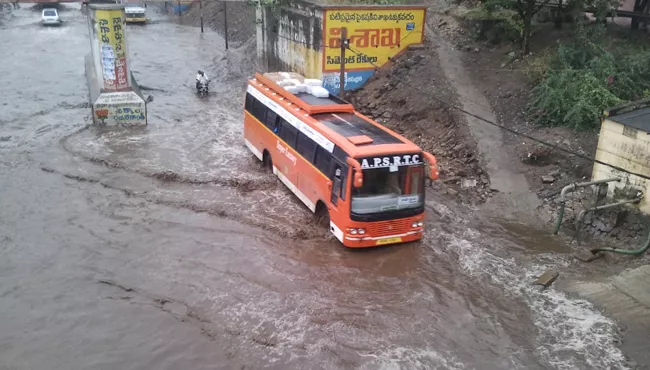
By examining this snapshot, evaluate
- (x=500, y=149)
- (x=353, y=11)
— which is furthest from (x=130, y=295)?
(x=353, y=11)

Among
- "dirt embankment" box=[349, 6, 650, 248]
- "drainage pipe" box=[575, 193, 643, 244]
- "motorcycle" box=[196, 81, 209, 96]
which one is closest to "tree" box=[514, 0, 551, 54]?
"dirt embankment" box=[349, 6, 650, 248]

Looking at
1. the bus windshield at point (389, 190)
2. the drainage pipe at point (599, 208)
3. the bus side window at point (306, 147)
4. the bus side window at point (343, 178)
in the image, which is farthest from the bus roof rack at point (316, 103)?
the drainage pipe at point (599, 208)

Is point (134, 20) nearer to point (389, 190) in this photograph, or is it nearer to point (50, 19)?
point (50, 19)

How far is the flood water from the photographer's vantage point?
960 centimetres

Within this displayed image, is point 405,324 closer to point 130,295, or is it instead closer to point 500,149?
point 130,295

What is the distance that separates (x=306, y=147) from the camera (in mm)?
14000

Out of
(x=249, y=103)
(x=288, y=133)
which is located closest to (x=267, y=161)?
(x=249, y=103)

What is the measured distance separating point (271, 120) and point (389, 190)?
5590 mm

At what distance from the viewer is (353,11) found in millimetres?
21875

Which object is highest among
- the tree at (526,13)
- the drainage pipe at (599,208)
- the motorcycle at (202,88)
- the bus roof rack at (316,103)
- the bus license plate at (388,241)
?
the tree at (526,13)

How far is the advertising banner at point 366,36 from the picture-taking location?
21969 mm

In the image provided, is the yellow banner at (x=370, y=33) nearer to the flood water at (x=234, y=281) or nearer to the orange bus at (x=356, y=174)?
the flood water at (x=234, y=281)

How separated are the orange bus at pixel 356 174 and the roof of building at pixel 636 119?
178 inches

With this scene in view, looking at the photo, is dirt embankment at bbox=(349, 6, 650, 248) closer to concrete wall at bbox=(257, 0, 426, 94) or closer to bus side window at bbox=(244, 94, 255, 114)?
concrete wall at bbox=(257, 0, 426, 94)
